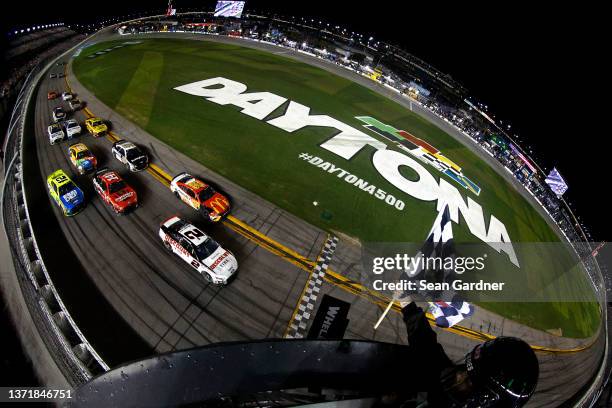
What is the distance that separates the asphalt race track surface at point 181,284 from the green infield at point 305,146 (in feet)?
5.64

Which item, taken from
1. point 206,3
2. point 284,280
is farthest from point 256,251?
point 206,3

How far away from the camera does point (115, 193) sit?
14.4 m

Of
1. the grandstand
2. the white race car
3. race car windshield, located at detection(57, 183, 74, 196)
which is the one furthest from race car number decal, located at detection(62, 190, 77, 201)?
the grandstand

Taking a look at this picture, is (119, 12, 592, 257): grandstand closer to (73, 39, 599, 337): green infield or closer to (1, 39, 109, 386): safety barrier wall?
(73, 39, 599, 337): green infield

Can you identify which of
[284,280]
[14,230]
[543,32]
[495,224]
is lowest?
[14,230]

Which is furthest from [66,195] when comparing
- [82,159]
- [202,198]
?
[202,198]

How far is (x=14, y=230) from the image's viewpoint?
12586mm

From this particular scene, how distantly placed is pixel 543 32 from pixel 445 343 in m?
57.7

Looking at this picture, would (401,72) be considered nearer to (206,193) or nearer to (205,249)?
(206,193)

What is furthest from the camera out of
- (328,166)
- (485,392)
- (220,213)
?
(328,166)

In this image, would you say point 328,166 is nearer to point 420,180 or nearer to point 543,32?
point 420,180

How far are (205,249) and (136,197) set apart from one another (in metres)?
5.68

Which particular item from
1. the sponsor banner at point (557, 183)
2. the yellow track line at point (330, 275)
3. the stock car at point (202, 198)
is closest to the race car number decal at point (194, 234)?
the stock car at point (202, 198)

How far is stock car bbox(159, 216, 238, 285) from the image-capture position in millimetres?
11914
